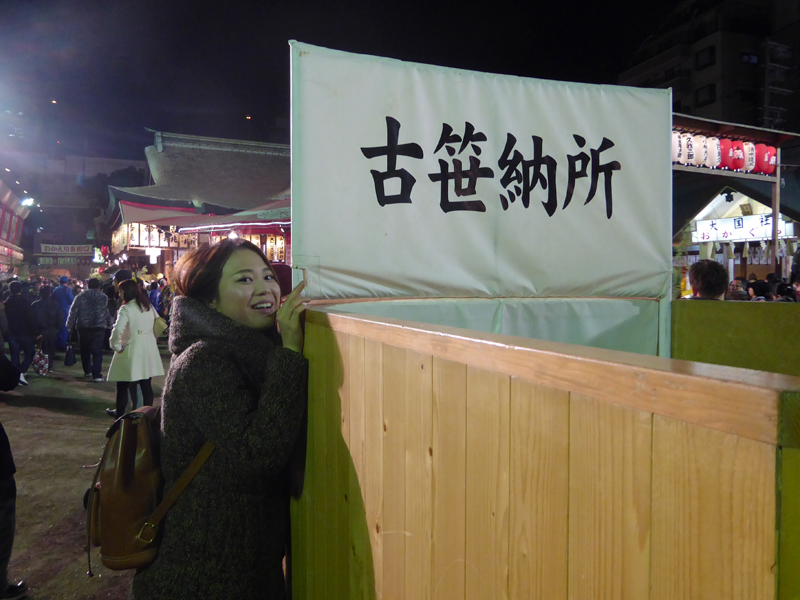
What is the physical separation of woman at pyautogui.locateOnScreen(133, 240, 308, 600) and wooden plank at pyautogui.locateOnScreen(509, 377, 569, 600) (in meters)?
0.95

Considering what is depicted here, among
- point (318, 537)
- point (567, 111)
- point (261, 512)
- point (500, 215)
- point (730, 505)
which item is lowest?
point (318, 537)

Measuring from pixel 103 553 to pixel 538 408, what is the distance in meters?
1.75

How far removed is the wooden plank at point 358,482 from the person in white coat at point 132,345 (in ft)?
17.0

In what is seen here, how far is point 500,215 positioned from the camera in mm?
3023

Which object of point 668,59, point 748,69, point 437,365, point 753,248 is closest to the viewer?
point 437,365

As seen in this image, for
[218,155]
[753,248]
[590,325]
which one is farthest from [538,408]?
[218,155]

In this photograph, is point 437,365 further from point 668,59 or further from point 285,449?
point 668,59

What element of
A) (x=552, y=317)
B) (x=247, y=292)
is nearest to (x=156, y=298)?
(x=552, y=317)

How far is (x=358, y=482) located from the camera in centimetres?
156

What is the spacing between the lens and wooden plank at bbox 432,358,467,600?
3.52 ft

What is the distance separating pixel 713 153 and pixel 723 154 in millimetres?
169

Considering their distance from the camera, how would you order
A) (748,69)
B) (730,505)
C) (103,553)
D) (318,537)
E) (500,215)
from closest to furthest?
(730,505) < (103,553) < (318,537) < (500,215) < (748,69)

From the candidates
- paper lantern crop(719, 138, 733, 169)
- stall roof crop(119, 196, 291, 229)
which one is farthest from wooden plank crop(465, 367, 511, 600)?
paper lantern crop(719, 138, 733, 169)

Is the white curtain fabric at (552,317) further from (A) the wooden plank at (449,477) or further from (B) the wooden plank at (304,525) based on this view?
(A) the wooden plank at (449,477)
